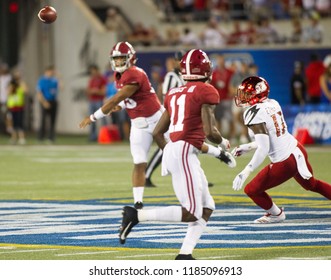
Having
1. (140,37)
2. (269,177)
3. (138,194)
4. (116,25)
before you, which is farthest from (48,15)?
(116,25)

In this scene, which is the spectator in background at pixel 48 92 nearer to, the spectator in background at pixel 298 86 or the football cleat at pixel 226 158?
the spectator in background at pixel 298 86

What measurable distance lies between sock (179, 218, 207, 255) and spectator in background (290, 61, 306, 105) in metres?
18.3

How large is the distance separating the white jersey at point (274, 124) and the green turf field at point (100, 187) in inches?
36.6

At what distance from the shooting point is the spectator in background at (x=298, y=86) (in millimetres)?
27031

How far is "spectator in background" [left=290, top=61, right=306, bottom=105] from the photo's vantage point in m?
27.0

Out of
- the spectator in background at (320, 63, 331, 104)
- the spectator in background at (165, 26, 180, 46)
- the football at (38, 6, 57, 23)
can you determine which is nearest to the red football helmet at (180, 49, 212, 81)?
the football at (38, 6, 57, 23)

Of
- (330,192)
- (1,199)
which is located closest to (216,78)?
(1,199)

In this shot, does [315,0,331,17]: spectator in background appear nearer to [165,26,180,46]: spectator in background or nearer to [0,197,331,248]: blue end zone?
[165,26,180,46]: spectator in background

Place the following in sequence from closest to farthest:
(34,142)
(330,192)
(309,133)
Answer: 1. (330,192)
2. (309,133)
3. (34,142)

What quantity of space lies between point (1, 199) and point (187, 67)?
6038 millimetres

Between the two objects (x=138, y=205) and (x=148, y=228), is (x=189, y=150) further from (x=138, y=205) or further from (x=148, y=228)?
(x=138, y=205)

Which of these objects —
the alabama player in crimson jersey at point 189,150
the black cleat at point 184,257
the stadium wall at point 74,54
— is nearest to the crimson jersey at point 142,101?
the alabama player in crimson jersey at point 189,150
